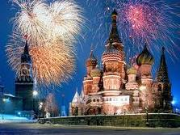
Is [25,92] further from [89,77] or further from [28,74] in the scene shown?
[89,77]

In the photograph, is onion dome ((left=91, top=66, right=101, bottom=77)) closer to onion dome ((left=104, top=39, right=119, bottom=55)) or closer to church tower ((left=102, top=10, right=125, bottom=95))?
church tower ((left=102, top=10, right=125, bottom=95))

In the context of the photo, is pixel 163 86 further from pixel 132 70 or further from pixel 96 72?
pixel 96 72

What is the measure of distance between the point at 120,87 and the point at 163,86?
1011cm

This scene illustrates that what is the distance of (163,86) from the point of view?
87.8 meters

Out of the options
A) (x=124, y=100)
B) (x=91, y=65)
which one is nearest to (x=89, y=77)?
(x=91, y=65)

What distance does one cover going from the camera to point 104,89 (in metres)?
83.1

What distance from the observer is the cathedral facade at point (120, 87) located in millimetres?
81125

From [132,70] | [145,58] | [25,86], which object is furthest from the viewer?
[25,86]

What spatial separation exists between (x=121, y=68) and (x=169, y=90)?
38.5 ft

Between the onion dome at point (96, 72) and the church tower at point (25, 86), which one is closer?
the onion dome at point (96, 72)

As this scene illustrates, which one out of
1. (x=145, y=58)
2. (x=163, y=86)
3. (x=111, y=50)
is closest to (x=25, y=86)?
(x=111, y=50)

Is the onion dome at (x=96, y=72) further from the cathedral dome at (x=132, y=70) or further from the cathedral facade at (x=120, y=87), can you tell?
the cathedral dome at (x=132, y=70)

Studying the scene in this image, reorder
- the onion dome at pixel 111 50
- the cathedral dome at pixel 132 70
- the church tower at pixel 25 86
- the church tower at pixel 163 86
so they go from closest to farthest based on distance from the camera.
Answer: the church tower at pixel 163 86, the onion dome at pixel 111 50, the cathedral dome at pixel 132 70, the church tower at pixel 25 86

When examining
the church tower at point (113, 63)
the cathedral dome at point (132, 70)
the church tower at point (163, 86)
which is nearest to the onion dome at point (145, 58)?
the church tower at point (163, 86)
